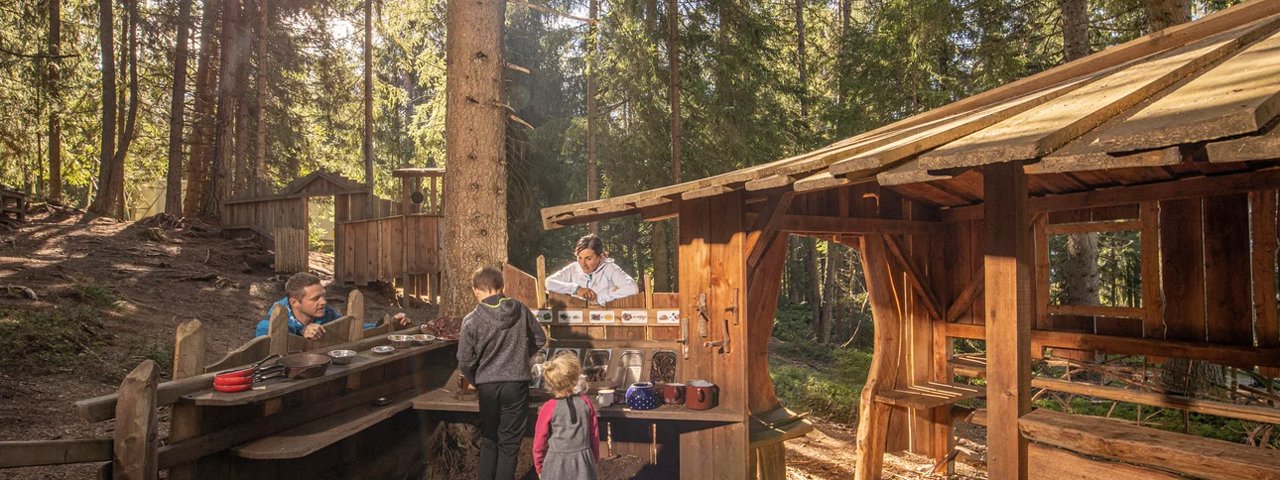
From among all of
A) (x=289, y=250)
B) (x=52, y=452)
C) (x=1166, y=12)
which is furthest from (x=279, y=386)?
(x=289, y=250)

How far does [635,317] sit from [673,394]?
949 millimetres

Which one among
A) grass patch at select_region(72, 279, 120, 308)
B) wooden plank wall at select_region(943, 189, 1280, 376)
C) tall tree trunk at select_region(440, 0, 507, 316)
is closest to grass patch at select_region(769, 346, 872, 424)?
wooden plank wall at select_region(943, 189, 1280, 376)

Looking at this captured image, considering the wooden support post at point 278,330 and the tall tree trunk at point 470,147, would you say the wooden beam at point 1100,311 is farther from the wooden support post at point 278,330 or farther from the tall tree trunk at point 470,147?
the wooden support post at point 278,330

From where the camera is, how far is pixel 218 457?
4.71m

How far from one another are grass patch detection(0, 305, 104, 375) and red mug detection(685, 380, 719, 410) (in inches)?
266

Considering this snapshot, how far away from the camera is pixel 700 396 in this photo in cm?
609

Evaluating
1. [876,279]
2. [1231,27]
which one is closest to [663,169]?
[876,279]

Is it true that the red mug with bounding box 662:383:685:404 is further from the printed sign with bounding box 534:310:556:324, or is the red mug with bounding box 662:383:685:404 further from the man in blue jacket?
the man in blue jacket

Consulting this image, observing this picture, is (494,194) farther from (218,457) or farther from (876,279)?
(876,279)

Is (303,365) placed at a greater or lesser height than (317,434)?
greater

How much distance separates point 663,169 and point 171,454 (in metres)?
13.3

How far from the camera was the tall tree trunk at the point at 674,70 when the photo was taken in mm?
15915

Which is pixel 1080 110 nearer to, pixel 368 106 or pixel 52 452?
pixel 52 452

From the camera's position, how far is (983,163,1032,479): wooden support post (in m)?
4.12
